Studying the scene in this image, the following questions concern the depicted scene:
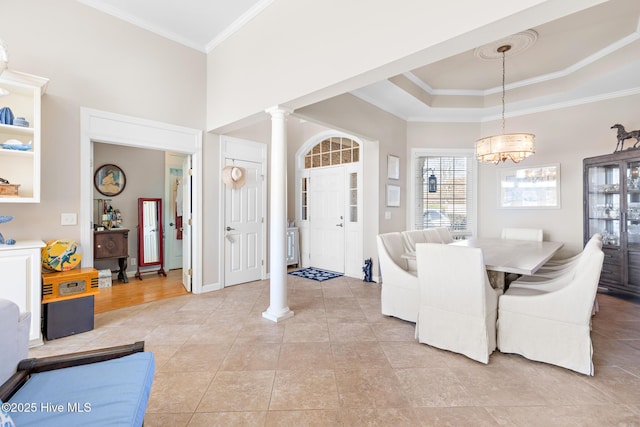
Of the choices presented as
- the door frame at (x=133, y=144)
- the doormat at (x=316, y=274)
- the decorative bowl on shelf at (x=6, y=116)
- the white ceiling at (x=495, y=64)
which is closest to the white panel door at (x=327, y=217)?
the doormat at (x=316, y=274)

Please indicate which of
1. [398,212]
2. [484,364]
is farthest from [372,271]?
[484,364]

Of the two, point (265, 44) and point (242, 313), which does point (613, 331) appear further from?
point (265, 44)

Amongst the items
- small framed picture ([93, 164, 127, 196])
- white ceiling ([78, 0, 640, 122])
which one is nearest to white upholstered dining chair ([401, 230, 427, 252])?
white ceiling ([78, 0, 640, 122])

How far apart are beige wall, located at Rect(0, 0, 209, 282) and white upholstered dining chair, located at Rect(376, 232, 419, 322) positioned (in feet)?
10.8

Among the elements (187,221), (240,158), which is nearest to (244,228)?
(187,221)

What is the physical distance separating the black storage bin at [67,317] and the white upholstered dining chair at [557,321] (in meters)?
3.78

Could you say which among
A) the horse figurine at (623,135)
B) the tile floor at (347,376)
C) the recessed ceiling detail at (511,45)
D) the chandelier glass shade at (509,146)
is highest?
the recessed ceiling detail at (511,45)

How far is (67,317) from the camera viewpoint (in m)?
2.80

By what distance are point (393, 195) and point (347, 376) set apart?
137 inches

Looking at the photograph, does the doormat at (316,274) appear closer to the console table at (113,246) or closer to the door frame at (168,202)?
the door frame at (168,202)

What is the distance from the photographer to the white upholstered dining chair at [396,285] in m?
3.03

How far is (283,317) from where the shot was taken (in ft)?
10.5

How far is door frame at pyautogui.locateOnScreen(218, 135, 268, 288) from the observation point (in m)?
4.40

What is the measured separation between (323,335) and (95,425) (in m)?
2.00
